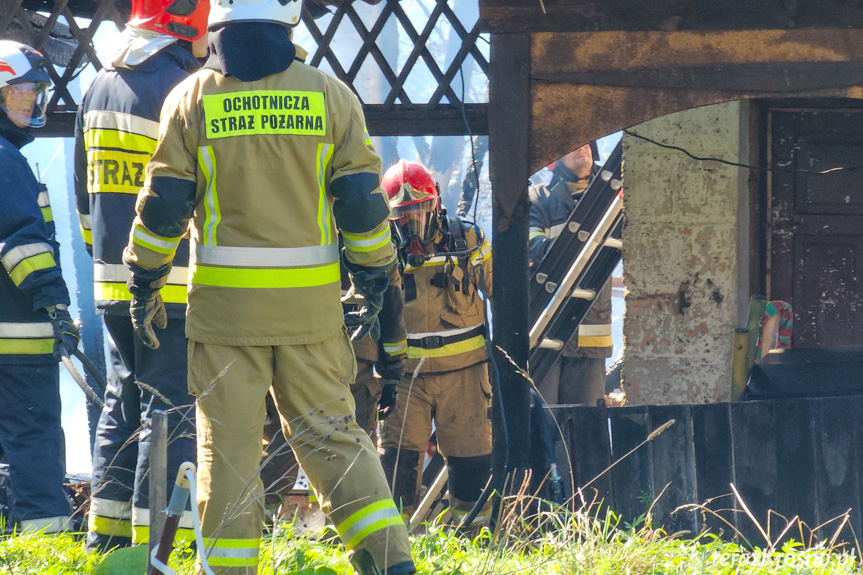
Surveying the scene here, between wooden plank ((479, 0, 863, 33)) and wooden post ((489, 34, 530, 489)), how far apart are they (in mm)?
111

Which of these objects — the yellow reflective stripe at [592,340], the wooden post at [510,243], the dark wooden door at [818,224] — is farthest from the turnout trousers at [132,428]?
the yellow reflective stripe at [592,340]

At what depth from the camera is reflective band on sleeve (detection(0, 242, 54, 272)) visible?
419 centimetres

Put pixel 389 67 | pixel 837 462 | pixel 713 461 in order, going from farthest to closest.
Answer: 1. pixel 389 67
2. pixel 713 461
3. pixel 837 462

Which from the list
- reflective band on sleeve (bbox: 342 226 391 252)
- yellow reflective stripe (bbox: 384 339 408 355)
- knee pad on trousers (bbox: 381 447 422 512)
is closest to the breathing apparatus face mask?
yellow reflective stripe (bbox: 384 339 408 355)

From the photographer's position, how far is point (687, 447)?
482cm

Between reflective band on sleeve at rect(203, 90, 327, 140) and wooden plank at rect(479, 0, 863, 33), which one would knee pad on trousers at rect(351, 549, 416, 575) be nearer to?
reflective band on sleeve at rect(203, 90, 327, 140)

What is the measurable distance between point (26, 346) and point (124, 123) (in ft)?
4.32

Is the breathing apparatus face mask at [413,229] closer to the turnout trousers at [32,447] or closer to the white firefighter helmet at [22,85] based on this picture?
the white firefighter helmet at [22,85]

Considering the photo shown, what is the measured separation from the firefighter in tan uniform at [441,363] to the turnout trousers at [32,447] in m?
2.05

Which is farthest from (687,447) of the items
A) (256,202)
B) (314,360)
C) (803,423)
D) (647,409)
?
(256,202)

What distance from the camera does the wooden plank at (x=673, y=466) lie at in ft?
15.7

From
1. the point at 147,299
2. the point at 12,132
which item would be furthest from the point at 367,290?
the point at 12,132

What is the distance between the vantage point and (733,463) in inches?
187

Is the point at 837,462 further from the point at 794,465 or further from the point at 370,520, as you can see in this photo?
the point at 370,520
